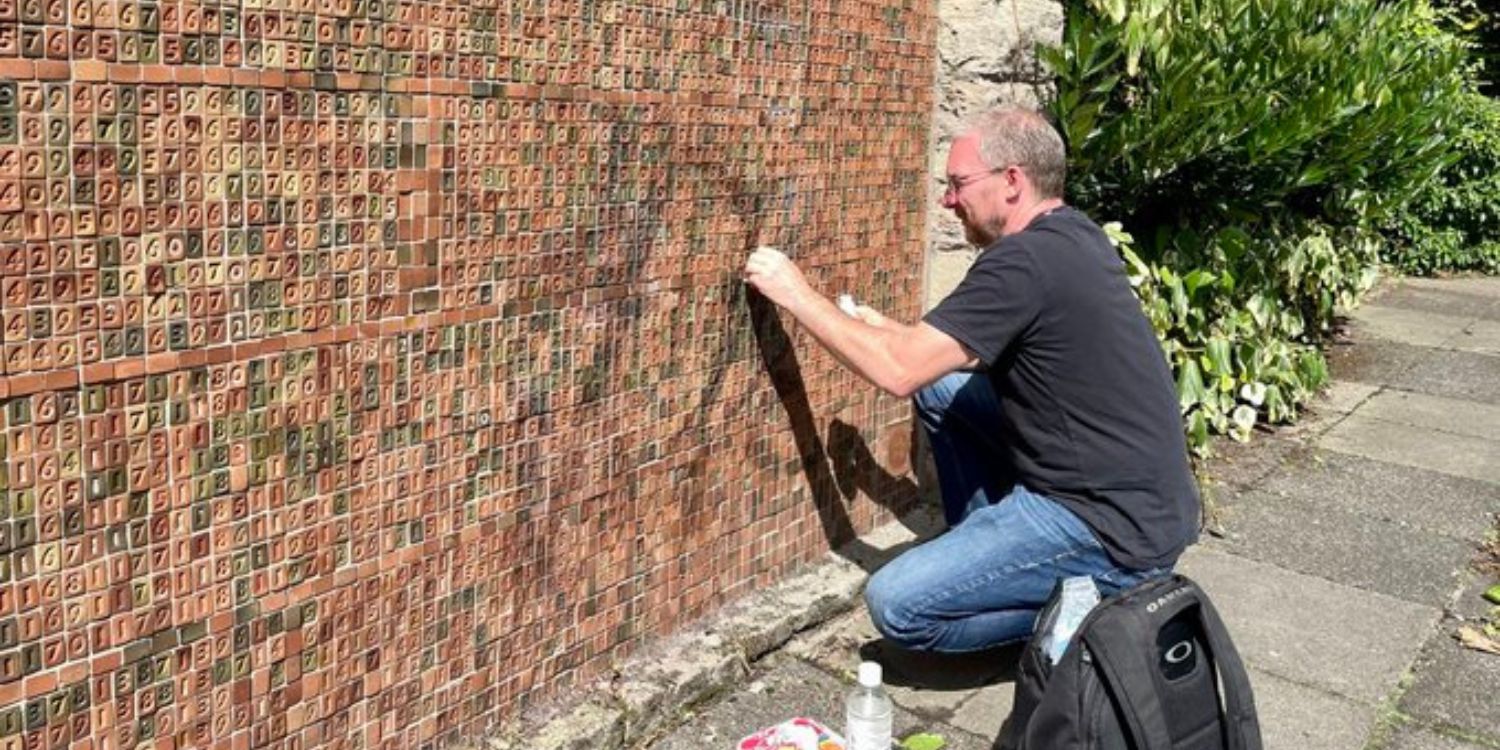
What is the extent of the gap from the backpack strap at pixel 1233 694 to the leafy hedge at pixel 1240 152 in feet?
8.18

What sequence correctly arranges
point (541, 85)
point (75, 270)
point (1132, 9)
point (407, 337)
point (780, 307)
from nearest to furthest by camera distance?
point (75, 270)
point (407, 337)
point (541, 85)
point (780, 307)
point (1132, 9)

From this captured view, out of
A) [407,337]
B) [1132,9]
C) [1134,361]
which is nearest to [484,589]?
[407,337]

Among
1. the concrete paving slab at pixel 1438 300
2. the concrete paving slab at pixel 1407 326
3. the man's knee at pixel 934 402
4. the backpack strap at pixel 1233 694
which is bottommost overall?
the concrete paving slab at pixel 1407 326

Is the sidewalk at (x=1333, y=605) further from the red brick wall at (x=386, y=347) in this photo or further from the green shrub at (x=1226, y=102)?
the green shrub at (x=1226, y=102)

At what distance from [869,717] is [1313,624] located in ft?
6.00

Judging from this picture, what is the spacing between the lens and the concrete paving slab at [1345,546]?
15.6 feet

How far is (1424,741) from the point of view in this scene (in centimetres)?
366

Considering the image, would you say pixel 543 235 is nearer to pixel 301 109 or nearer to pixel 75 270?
pixel 301 109

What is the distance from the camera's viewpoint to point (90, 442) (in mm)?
2266

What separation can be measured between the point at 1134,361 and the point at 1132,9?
247cm

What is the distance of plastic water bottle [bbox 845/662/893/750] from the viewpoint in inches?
128

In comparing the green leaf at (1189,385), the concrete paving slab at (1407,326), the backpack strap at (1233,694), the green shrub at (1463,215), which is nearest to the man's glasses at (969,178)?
the backpack strap at (1233,694)

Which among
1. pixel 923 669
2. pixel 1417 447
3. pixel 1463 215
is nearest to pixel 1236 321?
pixel 1417 447

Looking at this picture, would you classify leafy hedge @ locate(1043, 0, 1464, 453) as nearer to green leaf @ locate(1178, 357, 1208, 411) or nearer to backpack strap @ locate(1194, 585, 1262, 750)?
green leaf @ locate(1178, 357, 1208, 411)
